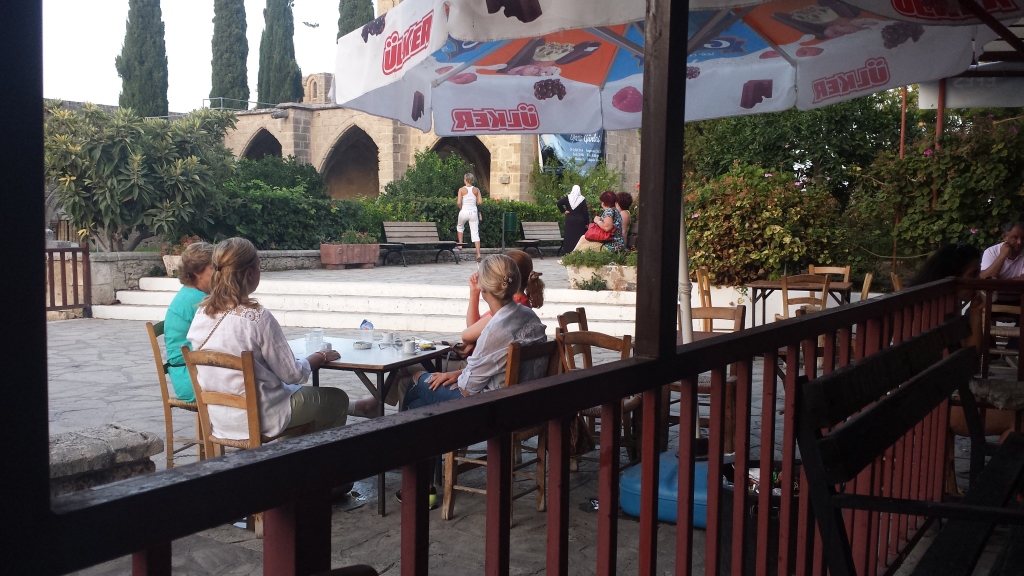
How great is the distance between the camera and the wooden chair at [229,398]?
356cm

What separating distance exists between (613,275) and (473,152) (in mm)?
19185

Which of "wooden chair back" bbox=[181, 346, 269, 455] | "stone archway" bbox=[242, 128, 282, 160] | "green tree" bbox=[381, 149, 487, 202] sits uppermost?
"stone archway" bbox=[242, 128, 282, 160]

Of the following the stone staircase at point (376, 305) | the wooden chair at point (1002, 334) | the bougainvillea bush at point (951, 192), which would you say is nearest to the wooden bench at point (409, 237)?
the stone staircase at point (376, 305)

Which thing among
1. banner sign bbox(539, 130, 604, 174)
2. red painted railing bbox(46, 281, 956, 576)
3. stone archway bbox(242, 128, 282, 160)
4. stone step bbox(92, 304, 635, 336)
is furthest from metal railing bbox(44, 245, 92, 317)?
stone archway bbox(242, 128, 282, 160)

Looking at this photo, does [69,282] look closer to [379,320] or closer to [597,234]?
[379,320]

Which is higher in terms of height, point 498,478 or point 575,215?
point 575,215

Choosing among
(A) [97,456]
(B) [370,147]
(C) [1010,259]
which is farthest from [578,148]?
(A) [97,456]

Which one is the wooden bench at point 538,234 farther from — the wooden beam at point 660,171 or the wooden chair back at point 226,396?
the wooden beam at point 660,171

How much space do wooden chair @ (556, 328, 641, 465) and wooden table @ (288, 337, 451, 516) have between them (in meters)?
0.80

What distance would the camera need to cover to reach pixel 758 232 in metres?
9.41

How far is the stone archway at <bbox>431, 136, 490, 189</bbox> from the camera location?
28.8 meters

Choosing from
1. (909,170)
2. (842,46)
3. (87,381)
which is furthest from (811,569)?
(909,170)

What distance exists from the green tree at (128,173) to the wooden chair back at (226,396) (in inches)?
419

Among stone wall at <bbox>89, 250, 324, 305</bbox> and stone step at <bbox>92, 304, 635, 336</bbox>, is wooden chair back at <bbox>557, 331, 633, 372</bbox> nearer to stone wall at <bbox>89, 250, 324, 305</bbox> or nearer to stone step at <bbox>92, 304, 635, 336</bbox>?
stone step at <bbox>92, 304, 635, 336</bbox>
